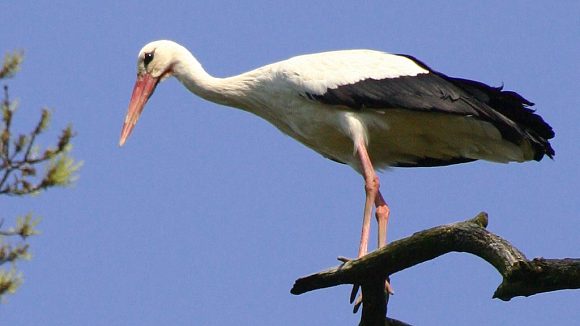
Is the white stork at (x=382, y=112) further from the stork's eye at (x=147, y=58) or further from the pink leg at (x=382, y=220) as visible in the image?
the stork's eye at (x=147, y=58)

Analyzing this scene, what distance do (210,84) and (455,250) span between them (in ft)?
15.8

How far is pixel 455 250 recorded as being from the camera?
308 inches

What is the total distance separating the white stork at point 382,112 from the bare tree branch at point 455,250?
1.87 m

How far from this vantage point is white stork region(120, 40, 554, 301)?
1105 centimetres

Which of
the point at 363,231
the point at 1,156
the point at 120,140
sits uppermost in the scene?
the point at 120,140

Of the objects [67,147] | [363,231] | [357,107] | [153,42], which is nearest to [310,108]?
[357,107]

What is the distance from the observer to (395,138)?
1151 centimetres

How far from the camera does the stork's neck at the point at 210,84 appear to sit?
38.6 feet

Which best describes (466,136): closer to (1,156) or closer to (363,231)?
(363,231)

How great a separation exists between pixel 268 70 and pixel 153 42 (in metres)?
1.74

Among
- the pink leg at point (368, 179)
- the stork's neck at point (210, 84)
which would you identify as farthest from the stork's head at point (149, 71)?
the pink leg at point (368, 179)

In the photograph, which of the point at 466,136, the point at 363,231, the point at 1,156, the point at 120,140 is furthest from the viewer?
the point at 120,140

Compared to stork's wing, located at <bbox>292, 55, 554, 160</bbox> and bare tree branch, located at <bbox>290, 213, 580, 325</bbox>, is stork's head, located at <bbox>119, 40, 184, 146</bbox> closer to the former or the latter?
stork's wing, located at <bbox>292, 55, 554, 160</bbox>

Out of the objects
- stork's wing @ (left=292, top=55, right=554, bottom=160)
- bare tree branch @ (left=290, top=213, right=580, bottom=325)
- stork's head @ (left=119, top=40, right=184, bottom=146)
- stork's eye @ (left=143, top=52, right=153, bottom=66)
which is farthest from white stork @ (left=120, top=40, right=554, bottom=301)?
bare tree branch @ (left=290, top=213, right=580, bottom=325)
